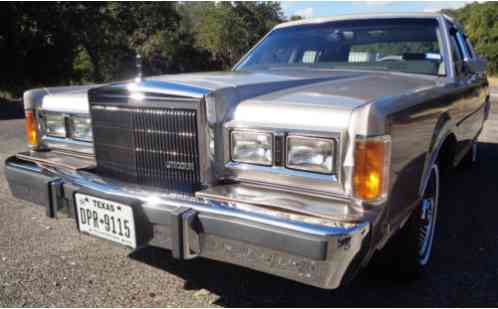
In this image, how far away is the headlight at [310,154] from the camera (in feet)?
5.94

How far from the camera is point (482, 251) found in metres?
2.84

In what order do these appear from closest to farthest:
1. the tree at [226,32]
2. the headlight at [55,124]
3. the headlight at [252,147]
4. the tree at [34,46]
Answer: the headlight at [252,147] → the headlight at [55,124] → the tree at [34,46] → the tree at [226,32]

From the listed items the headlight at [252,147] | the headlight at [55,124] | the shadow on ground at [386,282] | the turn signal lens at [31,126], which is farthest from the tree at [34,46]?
the headlight at [252,147]

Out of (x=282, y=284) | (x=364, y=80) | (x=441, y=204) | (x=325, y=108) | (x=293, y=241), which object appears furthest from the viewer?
(x=441, y=204)

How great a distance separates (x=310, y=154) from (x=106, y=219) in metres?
→ 1.09

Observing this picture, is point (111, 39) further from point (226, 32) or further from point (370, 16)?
point (370, 16)

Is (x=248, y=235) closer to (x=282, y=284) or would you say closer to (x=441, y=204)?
(x=282, y=284)

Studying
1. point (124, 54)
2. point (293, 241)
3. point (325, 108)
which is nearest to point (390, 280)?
point (293, 241)

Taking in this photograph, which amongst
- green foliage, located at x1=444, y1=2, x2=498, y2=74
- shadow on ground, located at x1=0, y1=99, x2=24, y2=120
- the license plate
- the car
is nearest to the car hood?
the car

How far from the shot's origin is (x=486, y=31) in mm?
26844

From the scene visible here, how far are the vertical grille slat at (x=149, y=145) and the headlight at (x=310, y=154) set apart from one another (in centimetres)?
48

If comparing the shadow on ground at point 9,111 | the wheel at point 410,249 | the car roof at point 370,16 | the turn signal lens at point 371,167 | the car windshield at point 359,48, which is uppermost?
the car roof at point 370,16

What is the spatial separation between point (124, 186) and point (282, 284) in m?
1.07

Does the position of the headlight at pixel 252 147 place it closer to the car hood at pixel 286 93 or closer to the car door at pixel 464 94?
the car hood at pixel 286 93
